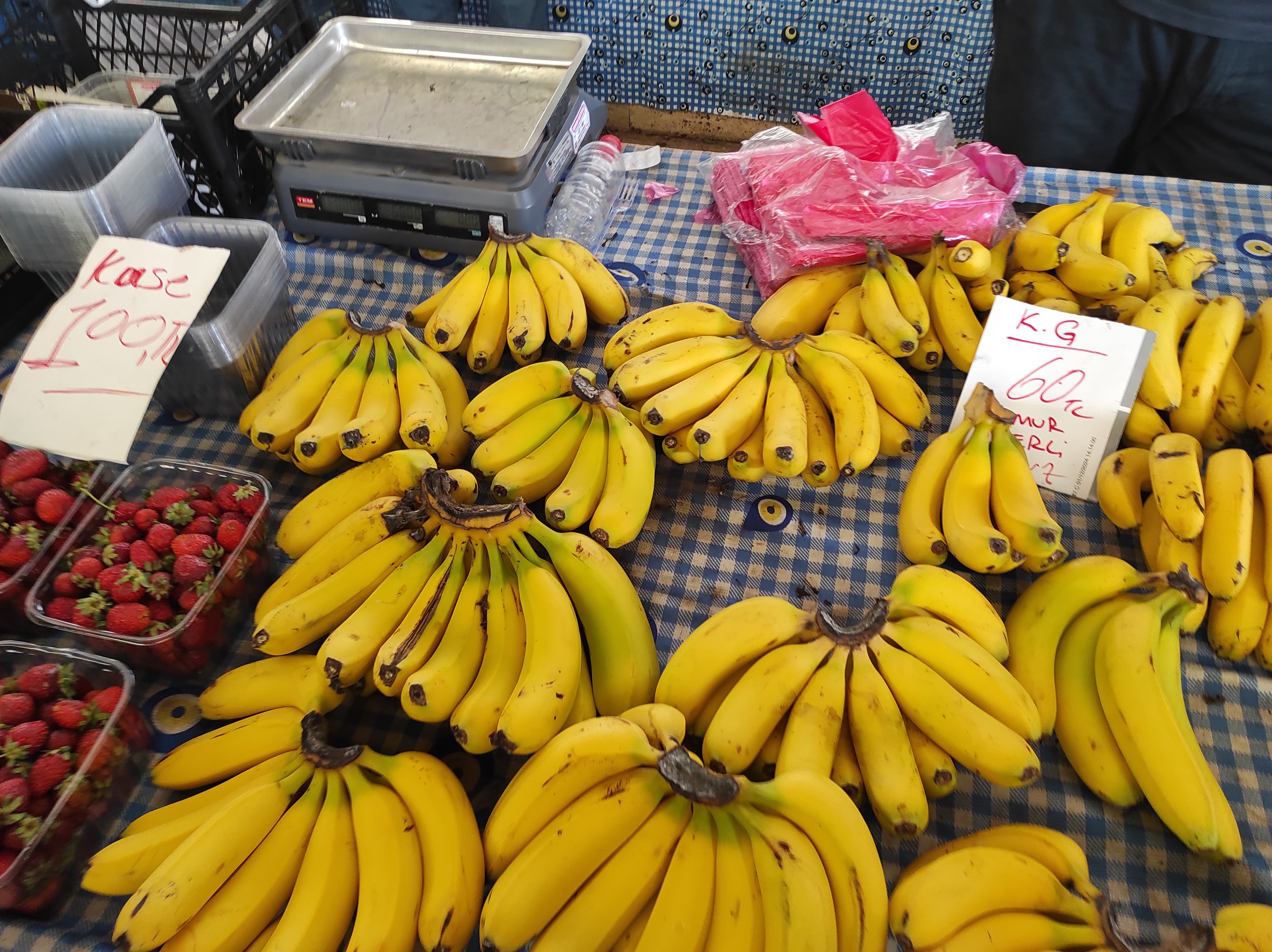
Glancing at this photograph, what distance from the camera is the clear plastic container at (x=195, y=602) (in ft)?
2.59

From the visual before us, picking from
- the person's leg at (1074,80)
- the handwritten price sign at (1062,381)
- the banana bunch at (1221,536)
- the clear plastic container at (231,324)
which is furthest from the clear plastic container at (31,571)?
the person's leg at (1074,80)

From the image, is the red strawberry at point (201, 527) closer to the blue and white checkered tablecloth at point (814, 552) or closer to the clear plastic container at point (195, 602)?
the clear plastic container at point (195, 602)

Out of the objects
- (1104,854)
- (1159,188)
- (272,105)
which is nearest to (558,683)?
(1104,854)

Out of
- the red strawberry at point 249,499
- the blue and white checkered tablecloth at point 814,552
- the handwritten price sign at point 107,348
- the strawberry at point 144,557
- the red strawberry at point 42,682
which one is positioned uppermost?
the handwritten price sign at point 107,348

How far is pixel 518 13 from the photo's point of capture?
2.08 m

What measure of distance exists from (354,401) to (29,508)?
40cm

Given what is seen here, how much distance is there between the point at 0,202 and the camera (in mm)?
1018

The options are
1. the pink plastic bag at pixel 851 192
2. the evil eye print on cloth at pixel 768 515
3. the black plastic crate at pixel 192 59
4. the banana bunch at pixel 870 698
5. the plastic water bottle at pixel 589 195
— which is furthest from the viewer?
the plastic water bottle at pixel 589 195

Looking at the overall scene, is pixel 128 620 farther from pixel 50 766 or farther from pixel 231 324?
pixel 231 324

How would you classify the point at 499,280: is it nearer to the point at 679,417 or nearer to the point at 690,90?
the point at 679,417

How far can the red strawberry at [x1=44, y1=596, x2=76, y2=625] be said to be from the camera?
2.59 feet

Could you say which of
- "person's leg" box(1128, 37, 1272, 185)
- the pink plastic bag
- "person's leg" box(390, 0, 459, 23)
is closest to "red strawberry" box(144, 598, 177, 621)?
the pink plastic bag

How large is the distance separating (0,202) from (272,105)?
1.83 feet

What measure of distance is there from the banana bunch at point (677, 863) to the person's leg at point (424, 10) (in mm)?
2150
